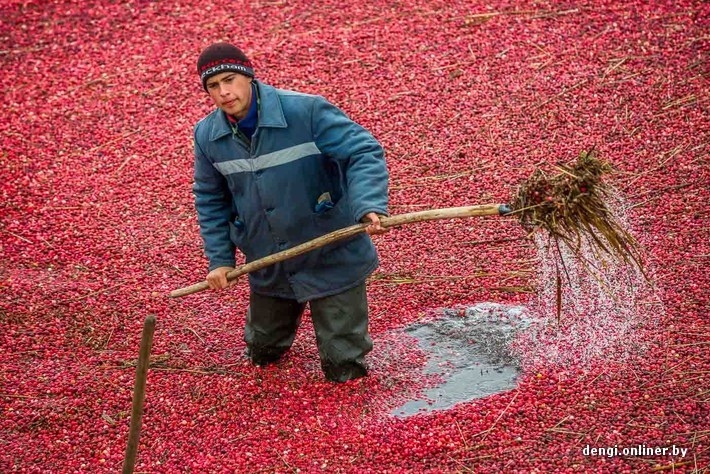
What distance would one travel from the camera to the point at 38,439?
4082 millimetres

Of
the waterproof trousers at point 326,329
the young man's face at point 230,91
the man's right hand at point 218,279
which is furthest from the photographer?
the waterproof trousers at point 326,329

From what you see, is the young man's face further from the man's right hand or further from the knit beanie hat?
the man's right hand

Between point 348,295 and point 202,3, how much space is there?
500cm

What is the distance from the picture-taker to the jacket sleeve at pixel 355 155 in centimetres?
377

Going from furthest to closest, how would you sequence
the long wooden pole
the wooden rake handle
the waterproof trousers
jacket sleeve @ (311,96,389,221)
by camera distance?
the waterproof trousers → jacket sleeve @ (311,96,389,221) → the wooden rake handle → the long wooden pole

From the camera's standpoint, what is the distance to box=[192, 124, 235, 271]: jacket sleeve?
4152mm

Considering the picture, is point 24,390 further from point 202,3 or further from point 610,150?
point 202,3

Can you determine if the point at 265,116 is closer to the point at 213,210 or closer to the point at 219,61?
the point at 219,61

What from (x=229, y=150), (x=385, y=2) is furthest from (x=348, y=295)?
(x=385, y=2)

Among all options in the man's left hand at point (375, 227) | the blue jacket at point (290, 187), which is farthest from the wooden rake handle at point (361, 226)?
the blue jacket at point (290, 187)

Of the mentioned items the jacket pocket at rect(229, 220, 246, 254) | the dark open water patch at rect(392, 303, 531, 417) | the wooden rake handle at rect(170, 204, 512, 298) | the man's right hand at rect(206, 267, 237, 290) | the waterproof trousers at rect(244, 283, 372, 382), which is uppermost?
the wooden rake handle at rect(170, 204, 512, 298)

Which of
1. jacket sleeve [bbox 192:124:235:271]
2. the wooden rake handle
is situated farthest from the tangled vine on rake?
jacket sleeve [bbox 192:124:235:271]

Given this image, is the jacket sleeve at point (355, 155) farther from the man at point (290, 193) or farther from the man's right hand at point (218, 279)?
the man's right hand at point (218, 279)

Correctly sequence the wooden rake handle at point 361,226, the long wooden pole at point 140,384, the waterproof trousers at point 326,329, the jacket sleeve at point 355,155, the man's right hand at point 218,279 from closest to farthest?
1. the long wooden pole at point 140,384
2. the wooden rake handle at point 361,226
3. the jacket sleeve at point 355,155
4. the man's right hand at point 218,279
5. the waterproof trousers at point 326,329
